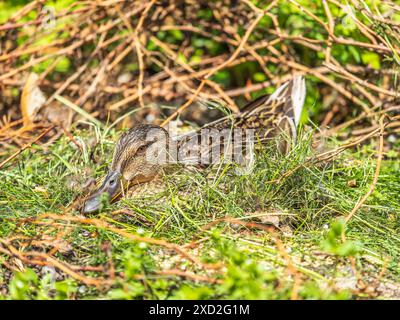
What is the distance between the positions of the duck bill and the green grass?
71 millimetres

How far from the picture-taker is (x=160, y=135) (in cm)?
507

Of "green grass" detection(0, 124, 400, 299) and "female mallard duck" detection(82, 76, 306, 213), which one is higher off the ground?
"female mallard duck" detection(82, 76, 306, 213)

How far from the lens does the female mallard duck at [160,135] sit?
4496 mm

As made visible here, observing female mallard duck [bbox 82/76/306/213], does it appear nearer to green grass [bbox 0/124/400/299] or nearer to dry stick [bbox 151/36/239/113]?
green grass [bbox 0/124/400/299]

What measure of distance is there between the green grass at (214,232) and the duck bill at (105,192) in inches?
2.8

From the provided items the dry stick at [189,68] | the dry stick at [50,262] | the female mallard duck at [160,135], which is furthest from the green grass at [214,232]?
the dry stick at [189,68]

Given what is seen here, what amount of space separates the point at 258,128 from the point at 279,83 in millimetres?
1371

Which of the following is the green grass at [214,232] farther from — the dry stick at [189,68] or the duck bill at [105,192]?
the dry stick at [189,68]

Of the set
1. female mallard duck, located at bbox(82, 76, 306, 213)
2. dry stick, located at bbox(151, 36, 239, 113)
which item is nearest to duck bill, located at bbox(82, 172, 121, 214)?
female mallard duck, located at bbox(82, 76, 306, 213)

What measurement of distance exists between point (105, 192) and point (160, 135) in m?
1.01

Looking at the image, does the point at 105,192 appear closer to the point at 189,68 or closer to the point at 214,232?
the point at 214,232

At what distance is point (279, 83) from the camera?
6.55 metres

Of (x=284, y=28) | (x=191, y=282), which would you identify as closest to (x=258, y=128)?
(x=284, y=28)

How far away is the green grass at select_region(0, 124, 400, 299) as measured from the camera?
3.22 meters
